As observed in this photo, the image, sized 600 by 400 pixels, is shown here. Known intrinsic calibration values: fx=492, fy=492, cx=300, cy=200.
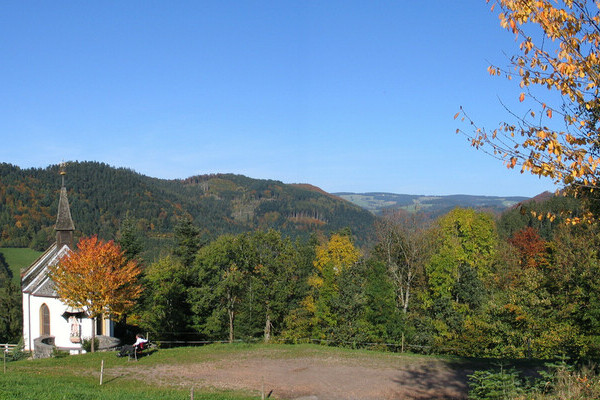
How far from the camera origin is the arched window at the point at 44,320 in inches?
1291

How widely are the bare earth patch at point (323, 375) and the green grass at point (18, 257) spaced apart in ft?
302

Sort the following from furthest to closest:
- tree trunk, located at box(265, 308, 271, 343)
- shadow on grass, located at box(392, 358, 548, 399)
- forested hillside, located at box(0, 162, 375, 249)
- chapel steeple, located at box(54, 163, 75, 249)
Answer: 1. forested hillside, located at box(0, 162, 375, 249)
2. tree trunk, located at box(265, 308, 271, 343)
3. chapel steeple, located at box(54, 163, 75, 249)
4. shadow on grass, located at box(392, 358, 548, 399)

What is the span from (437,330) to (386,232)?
12.0 metres

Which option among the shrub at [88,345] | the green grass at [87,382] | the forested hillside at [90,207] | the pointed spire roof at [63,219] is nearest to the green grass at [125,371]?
the green grass at [87,382]

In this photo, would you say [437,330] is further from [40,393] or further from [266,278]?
[40,393]

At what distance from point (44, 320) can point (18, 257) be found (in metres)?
90.1

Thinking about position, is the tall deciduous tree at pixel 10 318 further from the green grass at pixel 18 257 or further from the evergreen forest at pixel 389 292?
the green grass at pixel 18 257

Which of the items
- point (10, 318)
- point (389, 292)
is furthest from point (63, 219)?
point (389, 292)

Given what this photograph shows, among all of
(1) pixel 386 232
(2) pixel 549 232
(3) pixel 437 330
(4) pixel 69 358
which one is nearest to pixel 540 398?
(4) pixel 69 358

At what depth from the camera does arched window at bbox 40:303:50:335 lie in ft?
108

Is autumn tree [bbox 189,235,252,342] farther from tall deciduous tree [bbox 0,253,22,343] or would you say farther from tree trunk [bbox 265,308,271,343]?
tall deciduous tree [bbox 0,253,22,343]

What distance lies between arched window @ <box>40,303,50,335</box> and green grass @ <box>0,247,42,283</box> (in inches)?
2972

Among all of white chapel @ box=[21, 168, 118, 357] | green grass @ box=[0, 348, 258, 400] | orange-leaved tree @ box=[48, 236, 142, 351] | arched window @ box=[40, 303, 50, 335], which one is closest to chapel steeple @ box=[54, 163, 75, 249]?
white chapel @ box=[21, 168, 118, 357]

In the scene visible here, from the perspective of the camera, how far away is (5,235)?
408ft
